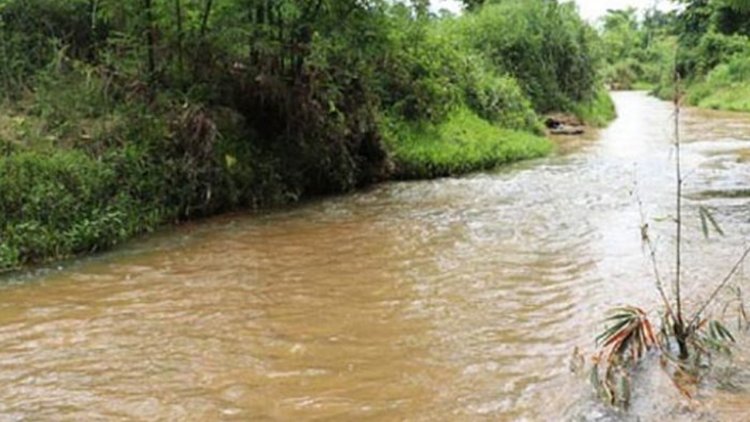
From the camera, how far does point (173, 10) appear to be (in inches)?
404

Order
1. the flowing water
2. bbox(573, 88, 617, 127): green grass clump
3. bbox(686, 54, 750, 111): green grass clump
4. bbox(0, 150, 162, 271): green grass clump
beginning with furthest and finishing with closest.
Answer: bbox(686, 54, 750, 111): green grass clump < bbox(573, 88, 617, 127): green grass clump < bbox(0, 150, 162, 271): green grass clump < the flowing water

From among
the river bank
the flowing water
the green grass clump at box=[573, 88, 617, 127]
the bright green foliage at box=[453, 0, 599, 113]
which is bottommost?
the flowing water

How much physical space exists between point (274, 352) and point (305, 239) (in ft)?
11.8

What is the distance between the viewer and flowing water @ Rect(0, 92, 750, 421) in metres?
4.25

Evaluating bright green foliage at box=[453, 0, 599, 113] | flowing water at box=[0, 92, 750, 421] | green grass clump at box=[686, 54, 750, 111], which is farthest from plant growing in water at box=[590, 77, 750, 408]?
green grass clump at box=[686, 54, 750, 111]

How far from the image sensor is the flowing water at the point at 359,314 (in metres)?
4.25

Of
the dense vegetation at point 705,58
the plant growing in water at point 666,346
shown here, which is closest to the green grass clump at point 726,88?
the dense vegetation at point 705,58

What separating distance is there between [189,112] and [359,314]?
5.01 m

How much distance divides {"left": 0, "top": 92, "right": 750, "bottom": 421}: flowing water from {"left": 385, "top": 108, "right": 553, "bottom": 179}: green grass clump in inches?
117

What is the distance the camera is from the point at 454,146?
585 inches

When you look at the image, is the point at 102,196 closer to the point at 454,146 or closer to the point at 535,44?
the point at 454,146

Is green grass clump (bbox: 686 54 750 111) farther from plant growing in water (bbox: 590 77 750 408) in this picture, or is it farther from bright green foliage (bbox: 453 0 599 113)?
plant growing in water (bbox: 590 77 750 408)

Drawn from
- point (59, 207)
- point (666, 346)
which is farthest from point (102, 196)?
point (666, 346)

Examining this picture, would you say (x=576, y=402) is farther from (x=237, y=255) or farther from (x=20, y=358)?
(x=237, y=255)
